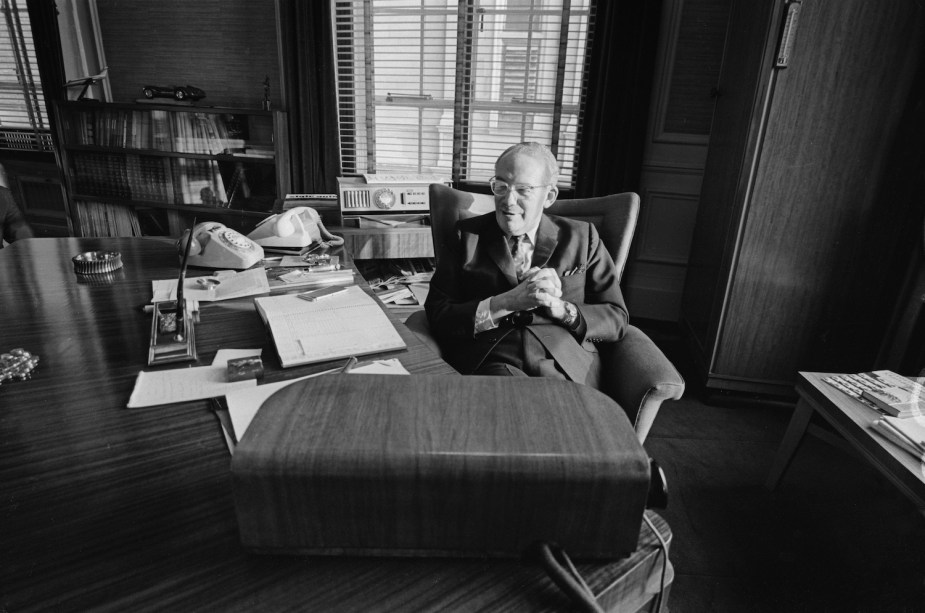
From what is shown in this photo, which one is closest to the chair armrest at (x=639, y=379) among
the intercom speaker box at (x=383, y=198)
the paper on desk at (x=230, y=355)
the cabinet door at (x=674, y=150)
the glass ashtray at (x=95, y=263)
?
the paper on desk at (x=230, y=355)

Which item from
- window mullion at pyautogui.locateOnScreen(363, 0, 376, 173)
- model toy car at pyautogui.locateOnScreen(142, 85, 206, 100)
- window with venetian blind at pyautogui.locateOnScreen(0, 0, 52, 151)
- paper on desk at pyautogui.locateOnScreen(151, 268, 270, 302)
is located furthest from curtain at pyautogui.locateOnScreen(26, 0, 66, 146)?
→ paper on desk at pyautogui.locateOnScreen(151, 268, 270, 302)

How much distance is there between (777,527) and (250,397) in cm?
161

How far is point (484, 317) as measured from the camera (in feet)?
4.61

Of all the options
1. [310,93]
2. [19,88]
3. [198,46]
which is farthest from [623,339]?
[19,88]

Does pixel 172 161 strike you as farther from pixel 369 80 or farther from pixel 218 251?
pixel 218 251

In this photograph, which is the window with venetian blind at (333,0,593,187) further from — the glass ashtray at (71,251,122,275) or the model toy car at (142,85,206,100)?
the glass ashtray at (71,251,122,275)

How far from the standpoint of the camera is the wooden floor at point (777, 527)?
138 cm

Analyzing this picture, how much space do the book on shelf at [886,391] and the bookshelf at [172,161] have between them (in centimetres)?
283

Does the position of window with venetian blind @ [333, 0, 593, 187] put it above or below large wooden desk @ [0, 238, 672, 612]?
above

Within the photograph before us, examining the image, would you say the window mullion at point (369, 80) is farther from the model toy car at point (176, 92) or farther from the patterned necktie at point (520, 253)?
the patterned necktie at point (520, 253)

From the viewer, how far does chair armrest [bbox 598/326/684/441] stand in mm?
1235

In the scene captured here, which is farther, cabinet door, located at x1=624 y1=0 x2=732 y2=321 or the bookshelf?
the bookshelf

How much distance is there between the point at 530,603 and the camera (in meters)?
0.50

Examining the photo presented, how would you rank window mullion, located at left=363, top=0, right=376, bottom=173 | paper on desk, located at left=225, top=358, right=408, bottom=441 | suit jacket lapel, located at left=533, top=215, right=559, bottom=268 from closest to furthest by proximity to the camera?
paper on desk, located at left=225, top=358, right=408, bottom=441, suit jacket lapel, located at left=533, top=215, right=559, bottom=268, window mullion, located at left=363, top=0, right=376, bottom=173
